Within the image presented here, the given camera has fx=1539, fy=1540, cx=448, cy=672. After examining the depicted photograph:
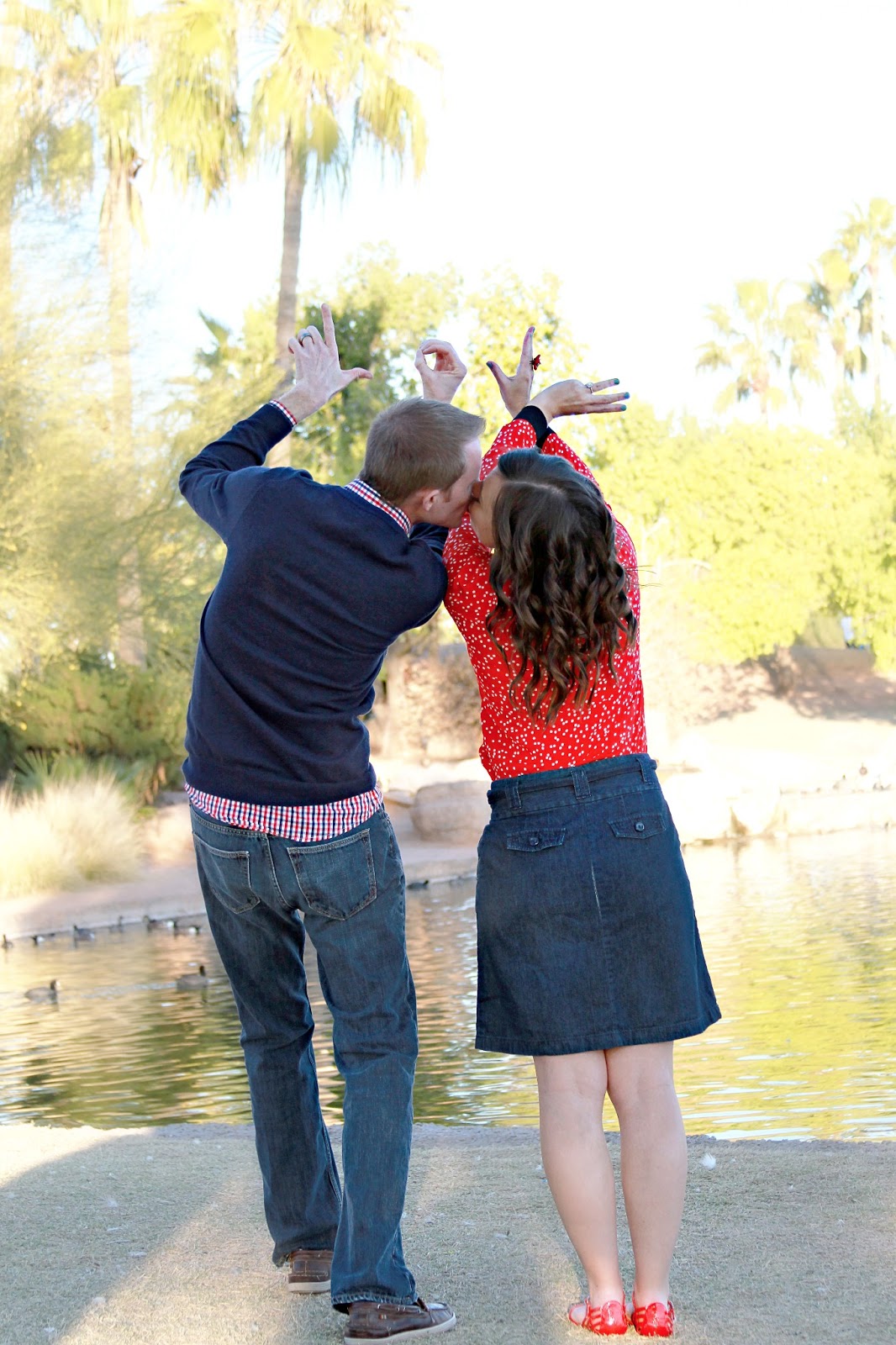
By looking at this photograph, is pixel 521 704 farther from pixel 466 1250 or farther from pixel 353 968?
pixel 466 1250

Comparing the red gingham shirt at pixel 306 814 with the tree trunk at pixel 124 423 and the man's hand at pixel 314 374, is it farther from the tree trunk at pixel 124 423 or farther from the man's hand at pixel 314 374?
the tree trunk at pixel 124 423

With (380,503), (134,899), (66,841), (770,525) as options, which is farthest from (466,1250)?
(770,525)

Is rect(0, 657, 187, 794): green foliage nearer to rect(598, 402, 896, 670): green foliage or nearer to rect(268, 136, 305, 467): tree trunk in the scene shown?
rect(268, 136, 305, 467): tree trunk

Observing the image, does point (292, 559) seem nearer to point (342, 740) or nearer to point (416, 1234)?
point (342, 740)

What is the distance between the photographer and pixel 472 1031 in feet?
A: 27.1

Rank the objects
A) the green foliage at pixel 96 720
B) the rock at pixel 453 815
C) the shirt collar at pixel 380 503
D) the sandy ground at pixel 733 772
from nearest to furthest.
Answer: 1. the shirt collar at pixel 380 503
2. the sandy ground at pixel 733 772
3. the rock at pixel 453 815
4. the green foliage at pixel 96 720

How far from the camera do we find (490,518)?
299cm

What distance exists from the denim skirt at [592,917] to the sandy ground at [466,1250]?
58 centimetres

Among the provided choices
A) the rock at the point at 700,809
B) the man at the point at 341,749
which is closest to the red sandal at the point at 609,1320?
the man at the point at 341,749

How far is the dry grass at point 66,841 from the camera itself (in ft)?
52.3

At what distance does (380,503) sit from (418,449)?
0.13 meters

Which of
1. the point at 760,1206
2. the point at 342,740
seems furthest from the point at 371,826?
the point at 760,1206

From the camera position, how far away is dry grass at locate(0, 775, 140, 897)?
1594 centimetres

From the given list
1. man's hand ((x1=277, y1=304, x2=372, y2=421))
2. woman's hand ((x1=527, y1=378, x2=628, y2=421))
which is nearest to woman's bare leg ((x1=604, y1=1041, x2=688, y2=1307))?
woman's hand ((x1=527, y1=378, x2=628, y2=421))
